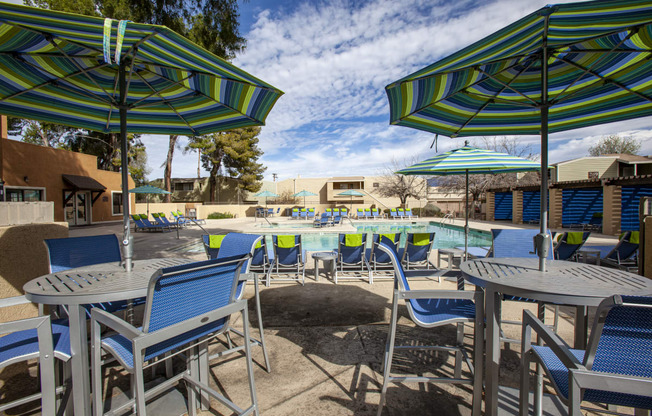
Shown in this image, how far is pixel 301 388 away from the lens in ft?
6.84

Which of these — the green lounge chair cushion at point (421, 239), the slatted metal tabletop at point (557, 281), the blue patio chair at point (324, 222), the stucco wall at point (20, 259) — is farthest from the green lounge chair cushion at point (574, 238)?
the blue patio chair at point (324, 222)

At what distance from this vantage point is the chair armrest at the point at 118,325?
135cm

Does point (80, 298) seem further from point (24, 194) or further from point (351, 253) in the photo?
point (24, 194)

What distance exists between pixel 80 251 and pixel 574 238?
652 centimetres

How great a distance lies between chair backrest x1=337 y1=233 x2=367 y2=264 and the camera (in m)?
4.96

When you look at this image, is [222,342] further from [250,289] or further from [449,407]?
[449,407]

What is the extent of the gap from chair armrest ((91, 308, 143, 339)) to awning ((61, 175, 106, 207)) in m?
18.6

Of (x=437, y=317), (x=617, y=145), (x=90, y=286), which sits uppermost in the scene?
(x=617, y=145)

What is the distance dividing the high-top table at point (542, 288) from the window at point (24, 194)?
17.6 m

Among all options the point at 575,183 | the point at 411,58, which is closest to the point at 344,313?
the point at 411,58

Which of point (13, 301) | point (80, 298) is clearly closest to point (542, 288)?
point (80, 298)

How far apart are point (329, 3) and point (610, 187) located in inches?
499

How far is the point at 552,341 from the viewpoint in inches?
50.4

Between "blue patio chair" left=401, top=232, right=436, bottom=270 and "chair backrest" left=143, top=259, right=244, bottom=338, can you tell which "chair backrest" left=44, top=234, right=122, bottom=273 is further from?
"blue patio chair" left=401, top=232, right=436, bottom=270
